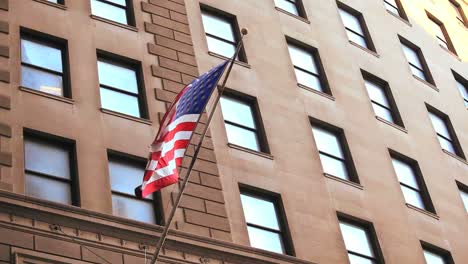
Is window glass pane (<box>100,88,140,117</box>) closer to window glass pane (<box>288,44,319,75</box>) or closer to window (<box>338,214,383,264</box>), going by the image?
window (<box>338,214,383,264</box>)

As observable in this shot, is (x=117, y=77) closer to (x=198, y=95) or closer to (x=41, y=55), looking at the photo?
(x=41, y=55)

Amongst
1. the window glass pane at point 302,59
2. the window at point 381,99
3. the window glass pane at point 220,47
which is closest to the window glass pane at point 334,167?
the window glass pane at point 302,59

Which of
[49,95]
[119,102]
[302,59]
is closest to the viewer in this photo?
[49,95]

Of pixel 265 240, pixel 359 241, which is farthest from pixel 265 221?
pixel 359 241

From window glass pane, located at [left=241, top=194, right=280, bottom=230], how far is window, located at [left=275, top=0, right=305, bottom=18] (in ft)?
32.6

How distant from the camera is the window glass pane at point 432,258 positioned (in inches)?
1111

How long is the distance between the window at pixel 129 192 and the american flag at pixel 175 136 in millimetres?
3033

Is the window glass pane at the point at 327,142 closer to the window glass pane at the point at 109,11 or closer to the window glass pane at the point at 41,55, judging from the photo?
the window glass pane at the point at 109,11

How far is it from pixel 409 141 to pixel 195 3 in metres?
9.46

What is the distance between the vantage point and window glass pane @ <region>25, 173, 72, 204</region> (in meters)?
20.1

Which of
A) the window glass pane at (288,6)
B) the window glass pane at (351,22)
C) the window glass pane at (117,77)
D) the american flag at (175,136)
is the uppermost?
the window glass pane at (351,22)

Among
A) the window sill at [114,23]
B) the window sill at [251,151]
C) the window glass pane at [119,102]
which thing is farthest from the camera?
the window sill at [114,23]

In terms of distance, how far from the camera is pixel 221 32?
94.6ft

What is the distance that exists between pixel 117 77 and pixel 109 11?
2.69 meters
